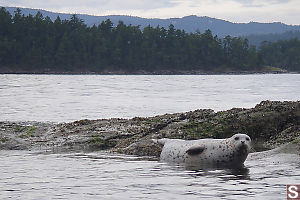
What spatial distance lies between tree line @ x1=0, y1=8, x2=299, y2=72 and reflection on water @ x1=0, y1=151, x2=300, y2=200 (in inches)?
4871

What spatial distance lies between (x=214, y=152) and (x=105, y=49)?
465 ft

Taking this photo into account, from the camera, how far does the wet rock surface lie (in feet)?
46.6

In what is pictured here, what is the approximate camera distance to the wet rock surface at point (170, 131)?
559 inches

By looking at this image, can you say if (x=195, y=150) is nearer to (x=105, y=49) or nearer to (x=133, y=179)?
(x=133, y=179)

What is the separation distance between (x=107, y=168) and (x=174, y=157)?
5.29 feet

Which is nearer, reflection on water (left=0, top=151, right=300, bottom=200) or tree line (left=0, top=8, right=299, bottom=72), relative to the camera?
reflection on water (left=0, top=151, right=300, bottom=200)

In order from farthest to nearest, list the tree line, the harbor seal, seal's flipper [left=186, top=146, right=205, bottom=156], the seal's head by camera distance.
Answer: the tree line
seal's flipper [left=186, top=146, right=205, bottom=156]
the harbor seal
the seal's head

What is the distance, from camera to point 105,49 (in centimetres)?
15212

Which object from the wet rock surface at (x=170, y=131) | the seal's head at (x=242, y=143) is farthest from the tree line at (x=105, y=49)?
the seal's head at (x=242, y=143)

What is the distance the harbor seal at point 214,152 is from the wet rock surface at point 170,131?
4.84ft

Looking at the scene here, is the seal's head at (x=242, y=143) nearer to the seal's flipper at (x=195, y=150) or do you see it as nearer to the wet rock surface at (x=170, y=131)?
the seal's flipper at (x=195, y=150)

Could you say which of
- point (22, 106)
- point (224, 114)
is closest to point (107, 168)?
point (224, 114)

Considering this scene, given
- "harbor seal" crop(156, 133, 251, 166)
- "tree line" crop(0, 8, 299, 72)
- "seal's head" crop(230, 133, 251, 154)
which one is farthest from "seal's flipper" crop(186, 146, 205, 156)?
"tree line" crop(0, 8, 299, 72)

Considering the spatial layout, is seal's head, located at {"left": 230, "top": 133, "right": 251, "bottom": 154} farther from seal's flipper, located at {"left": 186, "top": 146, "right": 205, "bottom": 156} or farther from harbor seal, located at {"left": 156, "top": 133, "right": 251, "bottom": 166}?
seal's flipper, located at {"left": 186, "top": 146, "right": 205, "bottom": 156}
